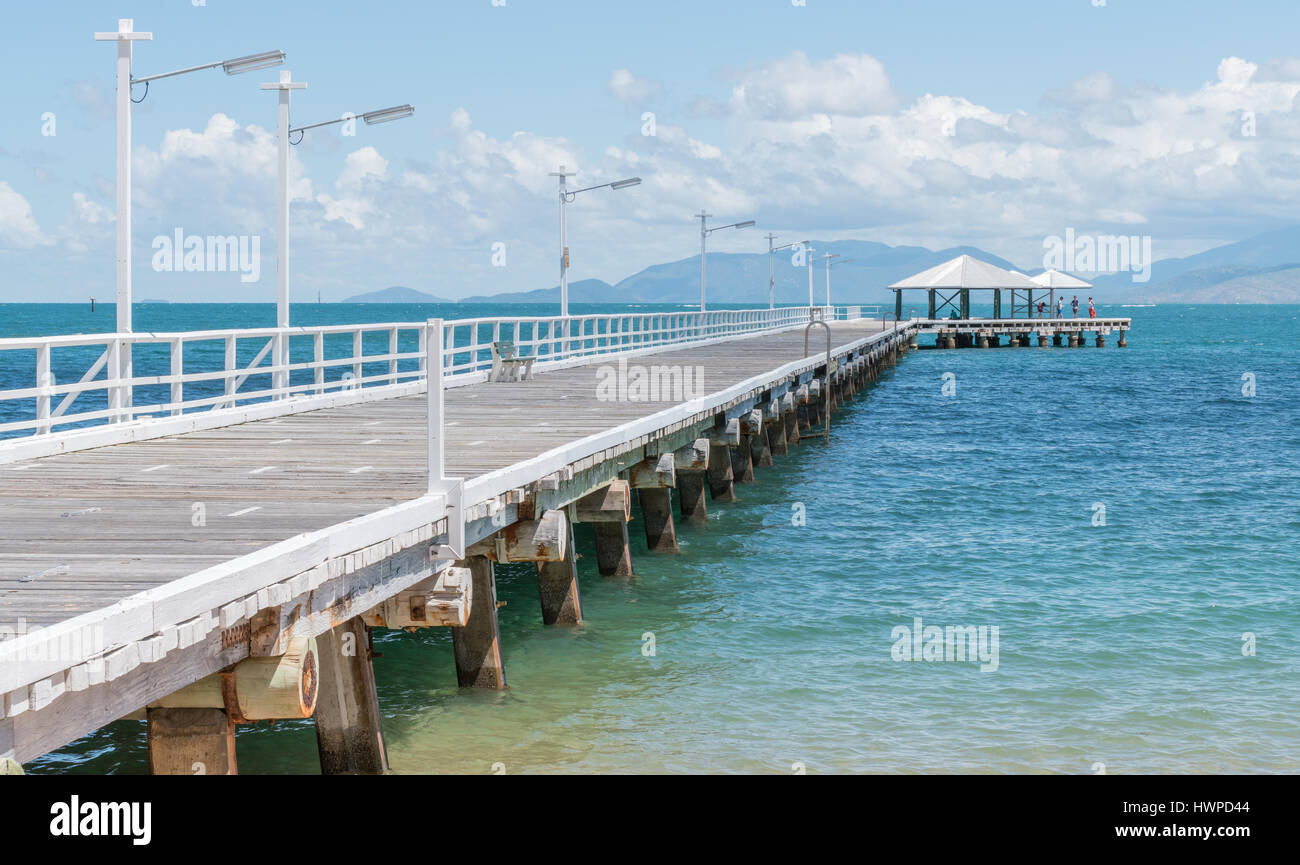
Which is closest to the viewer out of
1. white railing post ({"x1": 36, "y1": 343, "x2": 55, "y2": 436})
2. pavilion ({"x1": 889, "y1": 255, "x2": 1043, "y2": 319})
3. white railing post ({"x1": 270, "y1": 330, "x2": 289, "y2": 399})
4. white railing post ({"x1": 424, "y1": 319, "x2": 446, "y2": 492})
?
white railing post ({"x1": 424, "y1": 319, "x2": 446, "y2": 492})

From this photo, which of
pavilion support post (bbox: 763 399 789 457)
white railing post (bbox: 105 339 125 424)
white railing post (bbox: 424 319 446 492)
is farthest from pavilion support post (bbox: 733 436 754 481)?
white railing post (bbox: 424 319 446 492)

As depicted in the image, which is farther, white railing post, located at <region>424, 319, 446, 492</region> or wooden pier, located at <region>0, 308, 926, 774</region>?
white railing post, located at <region>424, 319, 446, 492</region>

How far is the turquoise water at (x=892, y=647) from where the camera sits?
10070mm

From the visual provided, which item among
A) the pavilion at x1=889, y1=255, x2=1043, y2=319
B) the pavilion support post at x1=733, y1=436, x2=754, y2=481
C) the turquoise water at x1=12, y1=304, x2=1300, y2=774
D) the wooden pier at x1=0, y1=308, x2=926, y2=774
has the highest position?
the pavilion at x1=889, y1=255, x2=1043, y2=319

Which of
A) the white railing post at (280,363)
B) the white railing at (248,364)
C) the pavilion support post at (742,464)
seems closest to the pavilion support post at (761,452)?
the pavilion support post at (742,464)

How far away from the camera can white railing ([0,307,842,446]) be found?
12555 millimetres

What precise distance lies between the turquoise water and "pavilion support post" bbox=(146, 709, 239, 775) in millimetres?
2723

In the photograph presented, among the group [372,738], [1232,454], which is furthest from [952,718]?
[1232,454]

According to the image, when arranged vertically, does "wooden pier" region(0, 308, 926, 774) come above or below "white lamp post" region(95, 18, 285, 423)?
below

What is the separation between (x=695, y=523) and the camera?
66.3 feet

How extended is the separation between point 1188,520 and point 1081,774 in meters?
13.7

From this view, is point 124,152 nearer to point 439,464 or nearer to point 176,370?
point 176,370

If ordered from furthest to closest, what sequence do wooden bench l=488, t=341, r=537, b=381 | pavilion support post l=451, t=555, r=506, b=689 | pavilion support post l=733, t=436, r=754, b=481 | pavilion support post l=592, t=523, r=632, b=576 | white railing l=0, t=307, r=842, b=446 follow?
pavilion support post l=733, t=436, r=754, b=481, wooden bench l=488, t=341, r=537, b=381, pavilion support post l=592, t=523, r=632, b=576, white railing l=0, t=307, r=842, b=446, pavilion support post l=451, t=555, r=506, b=689

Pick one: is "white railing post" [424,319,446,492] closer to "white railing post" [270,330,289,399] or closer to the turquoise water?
the turquoise water
